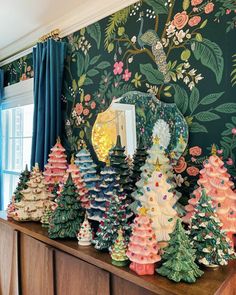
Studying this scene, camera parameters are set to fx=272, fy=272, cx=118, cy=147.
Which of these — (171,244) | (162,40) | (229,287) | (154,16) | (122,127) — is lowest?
(229,287)

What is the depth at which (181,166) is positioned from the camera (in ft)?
4.44

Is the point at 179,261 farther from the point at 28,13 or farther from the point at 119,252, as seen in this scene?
the point at 28,13

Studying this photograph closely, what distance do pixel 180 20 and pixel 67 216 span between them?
109 centimetres

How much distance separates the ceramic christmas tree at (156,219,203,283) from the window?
1.96 meters

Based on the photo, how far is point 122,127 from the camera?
1.58m

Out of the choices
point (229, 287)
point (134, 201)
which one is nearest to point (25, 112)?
point (134, 201)

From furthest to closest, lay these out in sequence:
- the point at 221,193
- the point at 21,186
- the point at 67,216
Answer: the point at 21,186
the point at 67,216
the point at 221,193

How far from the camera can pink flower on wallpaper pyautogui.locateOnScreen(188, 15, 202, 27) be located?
1294 millimetres

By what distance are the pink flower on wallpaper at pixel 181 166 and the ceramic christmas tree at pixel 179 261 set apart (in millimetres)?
547

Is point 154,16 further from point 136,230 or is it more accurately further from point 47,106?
point 136,230

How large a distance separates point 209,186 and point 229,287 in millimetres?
348

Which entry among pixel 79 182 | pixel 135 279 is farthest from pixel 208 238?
pixel 79 182

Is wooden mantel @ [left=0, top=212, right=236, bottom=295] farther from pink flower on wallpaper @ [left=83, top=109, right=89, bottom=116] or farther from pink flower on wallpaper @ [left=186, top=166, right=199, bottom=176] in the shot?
pink flower on wallpaper @ [left=83, top=109, right=89, bottom=116]

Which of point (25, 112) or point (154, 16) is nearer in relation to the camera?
point (154, 16)
